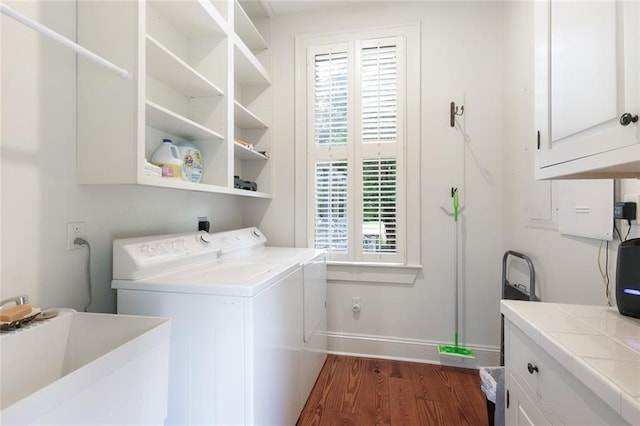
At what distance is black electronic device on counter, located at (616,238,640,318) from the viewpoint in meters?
0.86

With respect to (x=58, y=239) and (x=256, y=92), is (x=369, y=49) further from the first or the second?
(x=58, y=239)

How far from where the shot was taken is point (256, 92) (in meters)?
2.55

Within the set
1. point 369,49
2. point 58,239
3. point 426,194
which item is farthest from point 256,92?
point 58,239

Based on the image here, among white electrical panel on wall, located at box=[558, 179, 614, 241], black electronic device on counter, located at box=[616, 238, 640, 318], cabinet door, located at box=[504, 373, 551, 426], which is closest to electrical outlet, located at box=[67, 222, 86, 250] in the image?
cabinet door, located at box=[504, 373, 551, 426]

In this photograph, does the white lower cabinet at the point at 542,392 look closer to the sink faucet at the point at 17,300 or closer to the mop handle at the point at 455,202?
the mop handle at the point at 455,202

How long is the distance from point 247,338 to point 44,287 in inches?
30.8

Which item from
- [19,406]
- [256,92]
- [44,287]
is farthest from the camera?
[256,92]

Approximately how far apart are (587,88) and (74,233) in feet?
6.04

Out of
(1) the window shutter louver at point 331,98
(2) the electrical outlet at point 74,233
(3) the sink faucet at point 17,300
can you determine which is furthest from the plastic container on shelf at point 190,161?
(1) the window shutter louver at point 331,98

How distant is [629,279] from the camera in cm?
87

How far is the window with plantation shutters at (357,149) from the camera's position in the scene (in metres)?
2.30

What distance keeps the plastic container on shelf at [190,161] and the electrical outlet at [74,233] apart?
0.53 m

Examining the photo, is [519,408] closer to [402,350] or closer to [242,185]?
[402,350]

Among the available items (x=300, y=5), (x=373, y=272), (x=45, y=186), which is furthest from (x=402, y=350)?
(x=300, y=5)
